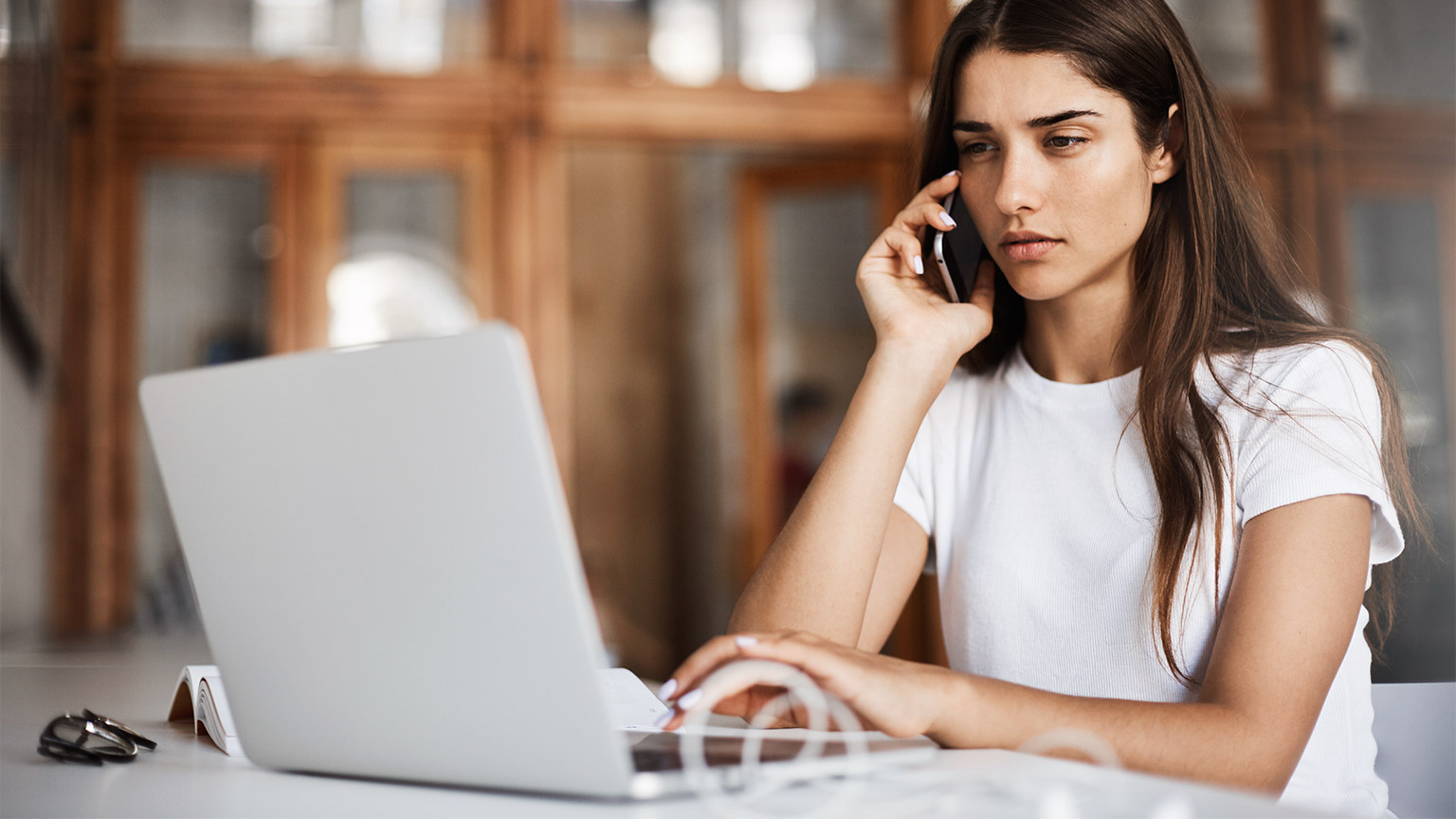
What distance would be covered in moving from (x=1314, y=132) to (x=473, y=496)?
14.0 ft

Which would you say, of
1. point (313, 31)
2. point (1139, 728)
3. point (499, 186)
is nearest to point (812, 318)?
point (499, 186)

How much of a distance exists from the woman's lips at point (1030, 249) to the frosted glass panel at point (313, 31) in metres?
2.96

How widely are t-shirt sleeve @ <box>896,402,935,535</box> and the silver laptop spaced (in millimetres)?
558

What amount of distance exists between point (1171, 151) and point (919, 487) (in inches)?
17.3

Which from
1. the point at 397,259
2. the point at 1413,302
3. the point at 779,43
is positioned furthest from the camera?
the point at 1413,302

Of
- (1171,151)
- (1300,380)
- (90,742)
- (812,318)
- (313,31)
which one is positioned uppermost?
(313,31)

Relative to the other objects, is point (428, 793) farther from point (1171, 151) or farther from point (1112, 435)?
point (1171, 151)

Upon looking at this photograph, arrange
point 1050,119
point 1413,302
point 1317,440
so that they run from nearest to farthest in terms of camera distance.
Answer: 1. point 1317,440
2. point 1050,119
3. point 1413,302

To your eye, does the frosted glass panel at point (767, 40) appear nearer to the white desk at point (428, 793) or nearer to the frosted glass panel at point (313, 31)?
the frosted glass panel at point (313, 31)

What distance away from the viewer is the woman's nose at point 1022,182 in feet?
3.65

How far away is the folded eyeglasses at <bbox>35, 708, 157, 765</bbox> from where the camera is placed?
771 millimetres

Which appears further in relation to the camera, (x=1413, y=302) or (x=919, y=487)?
(x=1413, y=302)

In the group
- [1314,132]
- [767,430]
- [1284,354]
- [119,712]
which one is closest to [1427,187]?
[1314,132]

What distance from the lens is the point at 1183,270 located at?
114 centimetres
